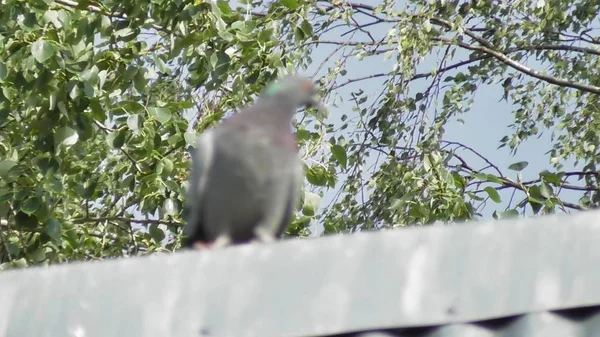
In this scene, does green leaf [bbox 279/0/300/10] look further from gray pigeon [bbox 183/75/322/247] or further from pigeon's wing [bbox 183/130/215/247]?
pigeon's wing [bbox 183/130/215/247]

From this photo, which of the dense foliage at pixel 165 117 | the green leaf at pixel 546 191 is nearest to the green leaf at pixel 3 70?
the dense foliage at pixel 165 117

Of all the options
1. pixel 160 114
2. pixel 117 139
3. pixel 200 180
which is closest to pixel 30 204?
pixel 117 139

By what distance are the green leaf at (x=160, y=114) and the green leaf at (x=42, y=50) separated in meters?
0.72

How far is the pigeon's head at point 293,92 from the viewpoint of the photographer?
3.32 metres

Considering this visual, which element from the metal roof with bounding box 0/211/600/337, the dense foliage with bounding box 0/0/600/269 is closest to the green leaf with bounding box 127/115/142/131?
the dense foliage with bounding box 0/0/600/269

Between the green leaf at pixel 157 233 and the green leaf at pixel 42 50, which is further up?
the green leaf at pixel 42 50

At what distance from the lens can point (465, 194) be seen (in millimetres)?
6371

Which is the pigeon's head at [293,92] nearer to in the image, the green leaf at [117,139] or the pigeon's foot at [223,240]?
the pigeon's foot at [223,240]

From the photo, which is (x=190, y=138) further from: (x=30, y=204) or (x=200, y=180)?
(x=200, y=180)

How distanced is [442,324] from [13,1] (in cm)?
397

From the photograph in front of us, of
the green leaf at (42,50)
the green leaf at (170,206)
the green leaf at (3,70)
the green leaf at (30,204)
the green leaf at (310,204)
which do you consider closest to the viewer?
the green leaf at (42,50)

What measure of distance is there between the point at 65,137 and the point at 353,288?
377cm

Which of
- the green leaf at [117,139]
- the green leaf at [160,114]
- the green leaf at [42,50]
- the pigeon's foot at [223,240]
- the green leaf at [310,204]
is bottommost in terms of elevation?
the pigeon's foot at [223,240]

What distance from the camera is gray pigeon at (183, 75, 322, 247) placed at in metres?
3.10
